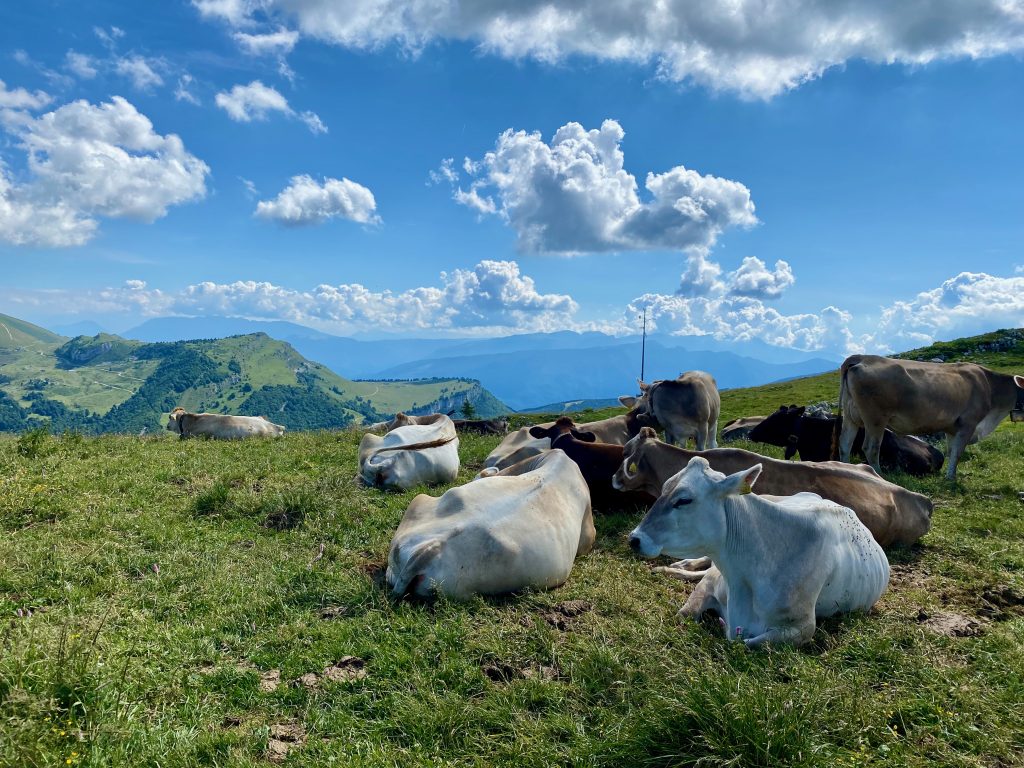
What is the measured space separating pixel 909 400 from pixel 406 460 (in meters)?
11.7

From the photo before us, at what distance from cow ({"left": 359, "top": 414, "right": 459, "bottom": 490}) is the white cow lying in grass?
707cm

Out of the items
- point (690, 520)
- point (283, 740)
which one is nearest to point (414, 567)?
point (283, 740)

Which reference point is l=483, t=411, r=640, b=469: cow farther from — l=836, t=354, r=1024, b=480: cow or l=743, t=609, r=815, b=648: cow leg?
l=743, t=609, r=815, b=648: cow leg

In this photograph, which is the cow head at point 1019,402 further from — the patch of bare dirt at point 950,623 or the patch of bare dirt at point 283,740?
the patch of bare dirt at point 283,740

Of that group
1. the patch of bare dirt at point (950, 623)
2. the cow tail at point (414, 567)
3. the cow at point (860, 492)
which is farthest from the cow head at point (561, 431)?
the patch of bare dirt at point (950, 623)

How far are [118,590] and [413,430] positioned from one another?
8.55 meters

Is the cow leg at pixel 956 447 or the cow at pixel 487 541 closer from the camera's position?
the cow at pixel 487 541

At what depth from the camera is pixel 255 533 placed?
337 inches

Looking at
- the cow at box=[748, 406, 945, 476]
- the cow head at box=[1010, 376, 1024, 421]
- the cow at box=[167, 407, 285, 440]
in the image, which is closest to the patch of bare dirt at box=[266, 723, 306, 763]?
the cow at box=[748, 406, 945, 476]

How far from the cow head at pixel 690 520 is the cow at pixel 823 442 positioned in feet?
37.7

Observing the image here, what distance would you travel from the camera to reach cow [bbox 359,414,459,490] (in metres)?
11.8

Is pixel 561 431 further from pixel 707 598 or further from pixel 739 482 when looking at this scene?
pixel 739 482

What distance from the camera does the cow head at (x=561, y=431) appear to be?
1367 cm

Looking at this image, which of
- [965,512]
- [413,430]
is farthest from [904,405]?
[413,430]
